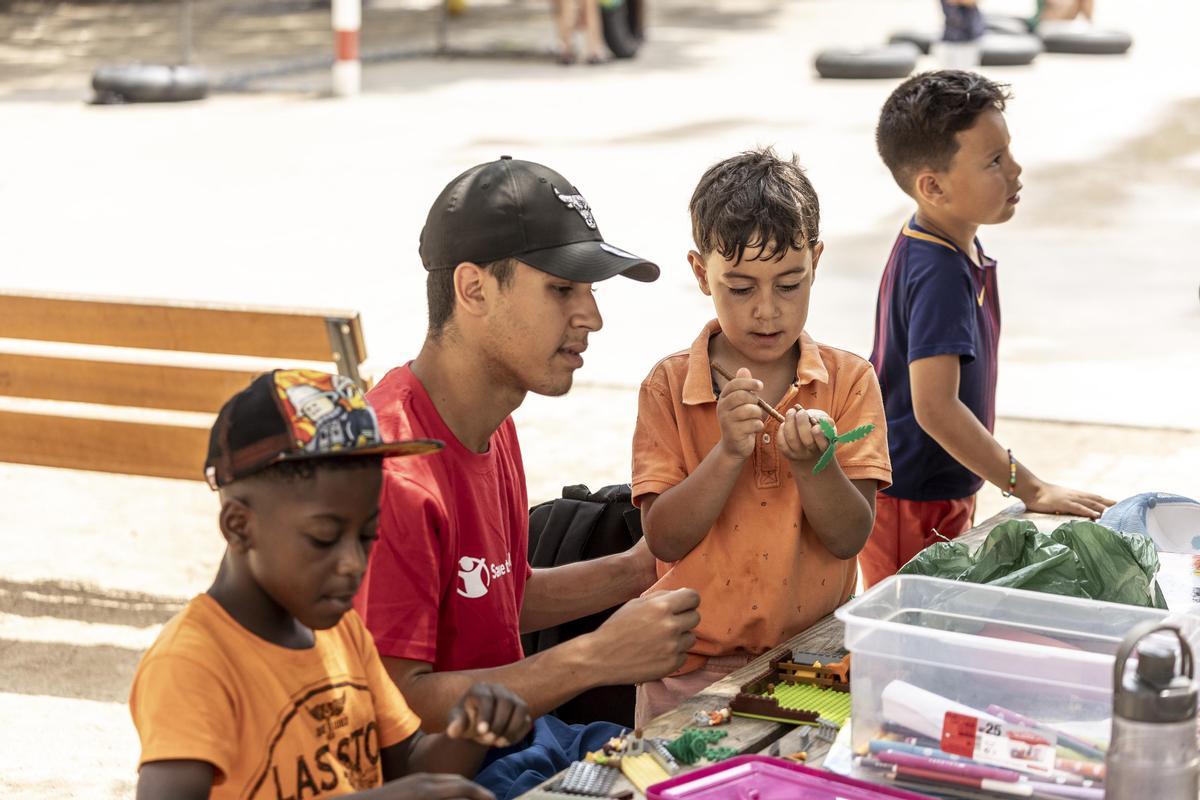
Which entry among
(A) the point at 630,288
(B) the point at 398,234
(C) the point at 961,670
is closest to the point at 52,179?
(B) the point at 398,234

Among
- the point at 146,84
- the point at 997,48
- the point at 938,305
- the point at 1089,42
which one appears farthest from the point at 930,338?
the point at 1089,42

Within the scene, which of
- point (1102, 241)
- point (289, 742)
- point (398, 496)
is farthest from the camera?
point (1102, 241)

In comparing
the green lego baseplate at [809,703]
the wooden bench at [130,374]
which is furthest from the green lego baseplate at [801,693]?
the wooden bench at [130,374]

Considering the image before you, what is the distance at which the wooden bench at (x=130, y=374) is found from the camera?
488 cm

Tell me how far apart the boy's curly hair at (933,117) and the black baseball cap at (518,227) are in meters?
1.48

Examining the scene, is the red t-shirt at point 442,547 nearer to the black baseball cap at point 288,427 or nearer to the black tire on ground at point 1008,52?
the black baseball cap at point 288,427

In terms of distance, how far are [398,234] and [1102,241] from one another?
4.32m

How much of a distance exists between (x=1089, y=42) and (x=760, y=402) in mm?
16537

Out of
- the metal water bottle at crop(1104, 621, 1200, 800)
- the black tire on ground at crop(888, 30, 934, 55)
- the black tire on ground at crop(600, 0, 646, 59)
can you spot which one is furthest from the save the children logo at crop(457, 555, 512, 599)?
the black tire on ground at crop(888, 30, 934, 55)

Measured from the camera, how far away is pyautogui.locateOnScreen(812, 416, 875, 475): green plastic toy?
261 cm

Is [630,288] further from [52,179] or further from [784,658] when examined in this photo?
[784,658]

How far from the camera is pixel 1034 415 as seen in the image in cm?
699

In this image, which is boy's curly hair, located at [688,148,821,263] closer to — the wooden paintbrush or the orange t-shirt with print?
the wooden paintbrush

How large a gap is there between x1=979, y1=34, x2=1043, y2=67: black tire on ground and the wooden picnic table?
48.8ft
